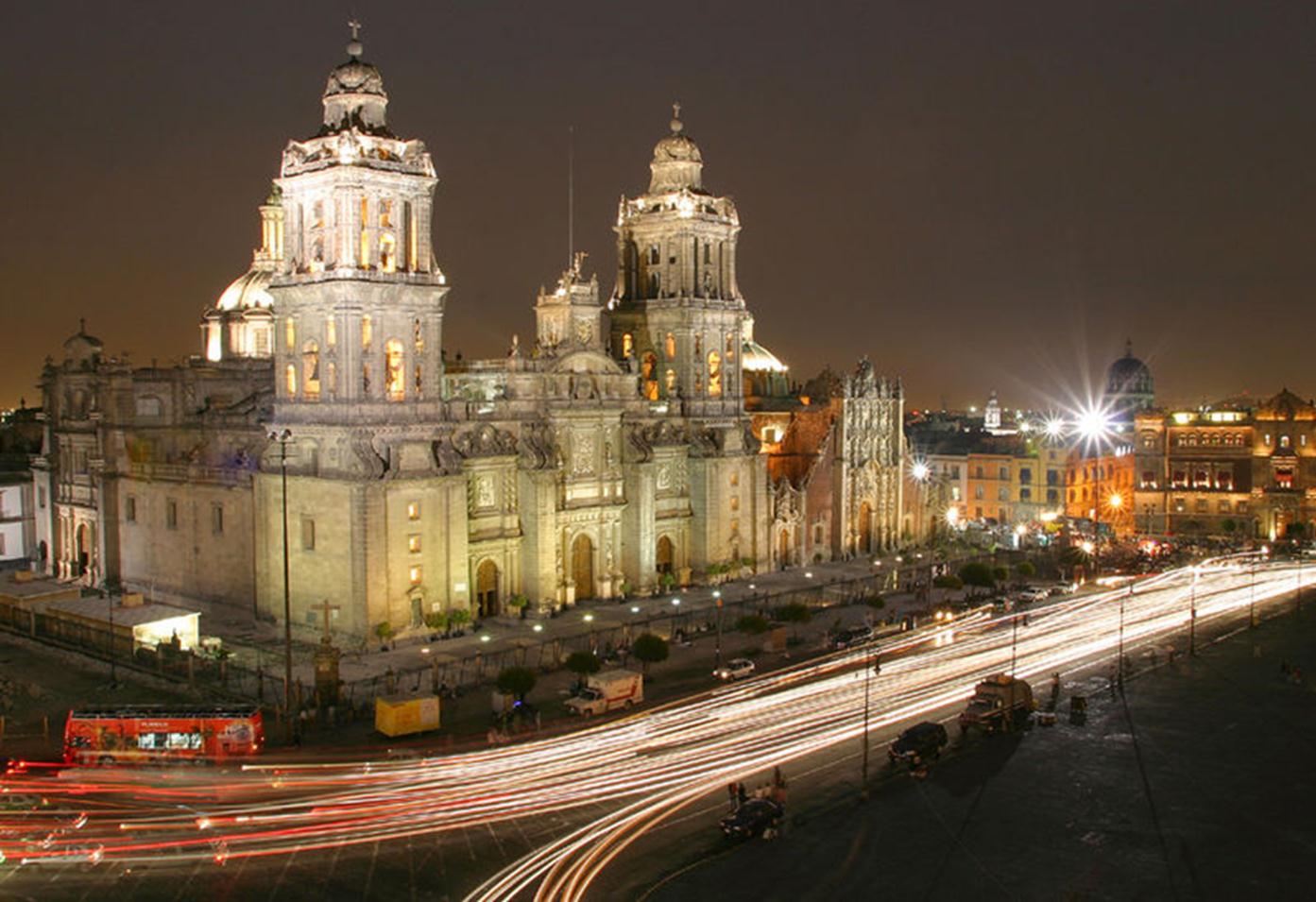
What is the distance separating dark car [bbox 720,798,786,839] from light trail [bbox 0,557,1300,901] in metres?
2.78

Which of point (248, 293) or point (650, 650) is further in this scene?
point (248, 293)

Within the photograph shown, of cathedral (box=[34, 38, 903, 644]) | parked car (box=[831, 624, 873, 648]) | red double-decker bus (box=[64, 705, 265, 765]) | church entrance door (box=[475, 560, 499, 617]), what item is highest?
cathedral (box=[34, 38, 903, 644])

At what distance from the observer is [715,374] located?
95188 millimetres

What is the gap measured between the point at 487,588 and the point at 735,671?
1976 centimetres

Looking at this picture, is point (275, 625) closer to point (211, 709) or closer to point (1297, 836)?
point (211, 709)

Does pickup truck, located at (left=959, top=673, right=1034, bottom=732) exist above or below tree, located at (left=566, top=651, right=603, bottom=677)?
below

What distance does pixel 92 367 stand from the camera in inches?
3575

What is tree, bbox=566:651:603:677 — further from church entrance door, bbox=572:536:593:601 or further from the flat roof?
church entrance door, bbox=572:536:593:601

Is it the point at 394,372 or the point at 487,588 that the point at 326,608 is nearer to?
the point at 487,588

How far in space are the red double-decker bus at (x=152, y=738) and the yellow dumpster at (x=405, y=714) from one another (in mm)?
5835

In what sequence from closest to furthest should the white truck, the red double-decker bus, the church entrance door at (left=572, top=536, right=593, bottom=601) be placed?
the red double-decker bus < the white truck < the church entrance door at (left=572, top=536, right=593, bottom=601)

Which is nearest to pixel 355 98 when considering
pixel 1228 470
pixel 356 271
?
pixel 356 271

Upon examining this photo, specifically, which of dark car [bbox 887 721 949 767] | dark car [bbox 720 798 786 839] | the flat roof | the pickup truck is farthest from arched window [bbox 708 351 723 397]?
dark car [bbox 720 798 786 839]

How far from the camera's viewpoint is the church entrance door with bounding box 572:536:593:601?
83188 millimetres
